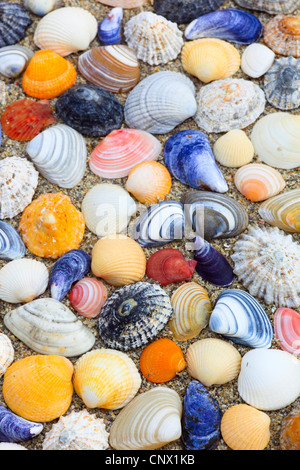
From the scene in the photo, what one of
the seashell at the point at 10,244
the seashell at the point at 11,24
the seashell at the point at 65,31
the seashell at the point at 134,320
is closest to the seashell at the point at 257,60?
the seashell at the point at 65,31

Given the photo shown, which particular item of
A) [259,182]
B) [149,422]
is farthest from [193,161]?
[149,422]

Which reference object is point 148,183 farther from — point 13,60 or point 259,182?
point 13,60

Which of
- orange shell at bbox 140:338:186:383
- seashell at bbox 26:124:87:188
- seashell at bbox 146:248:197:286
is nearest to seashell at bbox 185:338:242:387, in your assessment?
orange shell at bbox 140:338:186:383

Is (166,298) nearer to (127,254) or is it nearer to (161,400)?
(127,254)

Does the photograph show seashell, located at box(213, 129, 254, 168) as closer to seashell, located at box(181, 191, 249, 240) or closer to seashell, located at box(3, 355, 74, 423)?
seashell, located at box(181, 191, 249, 240)
